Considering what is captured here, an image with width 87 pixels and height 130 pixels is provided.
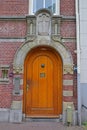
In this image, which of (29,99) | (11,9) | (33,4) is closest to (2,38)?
(11,9)

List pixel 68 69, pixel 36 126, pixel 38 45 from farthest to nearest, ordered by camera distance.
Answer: pixel 38 45, pixel 68 69, pixel 36 126

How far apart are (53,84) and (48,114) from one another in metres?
1.10

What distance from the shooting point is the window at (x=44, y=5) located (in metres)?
9.22

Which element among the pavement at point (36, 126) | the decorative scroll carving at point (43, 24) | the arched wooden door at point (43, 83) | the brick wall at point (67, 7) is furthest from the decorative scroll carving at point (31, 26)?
the pavement at point (36, 126)

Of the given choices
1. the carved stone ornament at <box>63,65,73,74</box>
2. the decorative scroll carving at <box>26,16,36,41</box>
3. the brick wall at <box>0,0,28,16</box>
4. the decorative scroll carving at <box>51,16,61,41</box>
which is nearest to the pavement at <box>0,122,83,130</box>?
the carved stone ornament at <box>63,65,73,74</box>

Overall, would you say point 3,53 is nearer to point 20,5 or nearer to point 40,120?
point 20,5

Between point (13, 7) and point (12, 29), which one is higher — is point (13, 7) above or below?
above

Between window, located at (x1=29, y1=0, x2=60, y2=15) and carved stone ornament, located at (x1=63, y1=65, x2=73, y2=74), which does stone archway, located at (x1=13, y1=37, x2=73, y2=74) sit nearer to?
carved stone ornament, located at (x1=63, y1=65, x2=73, y2=74)

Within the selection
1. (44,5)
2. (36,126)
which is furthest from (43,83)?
(44,5)

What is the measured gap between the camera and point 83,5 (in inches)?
357

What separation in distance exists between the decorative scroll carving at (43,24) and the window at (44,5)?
38 cm

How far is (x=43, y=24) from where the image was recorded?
8969mm

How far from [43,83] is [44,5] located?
9.78ft

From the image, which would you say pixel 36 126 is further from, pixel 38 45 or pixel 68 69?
pixel 38 45
